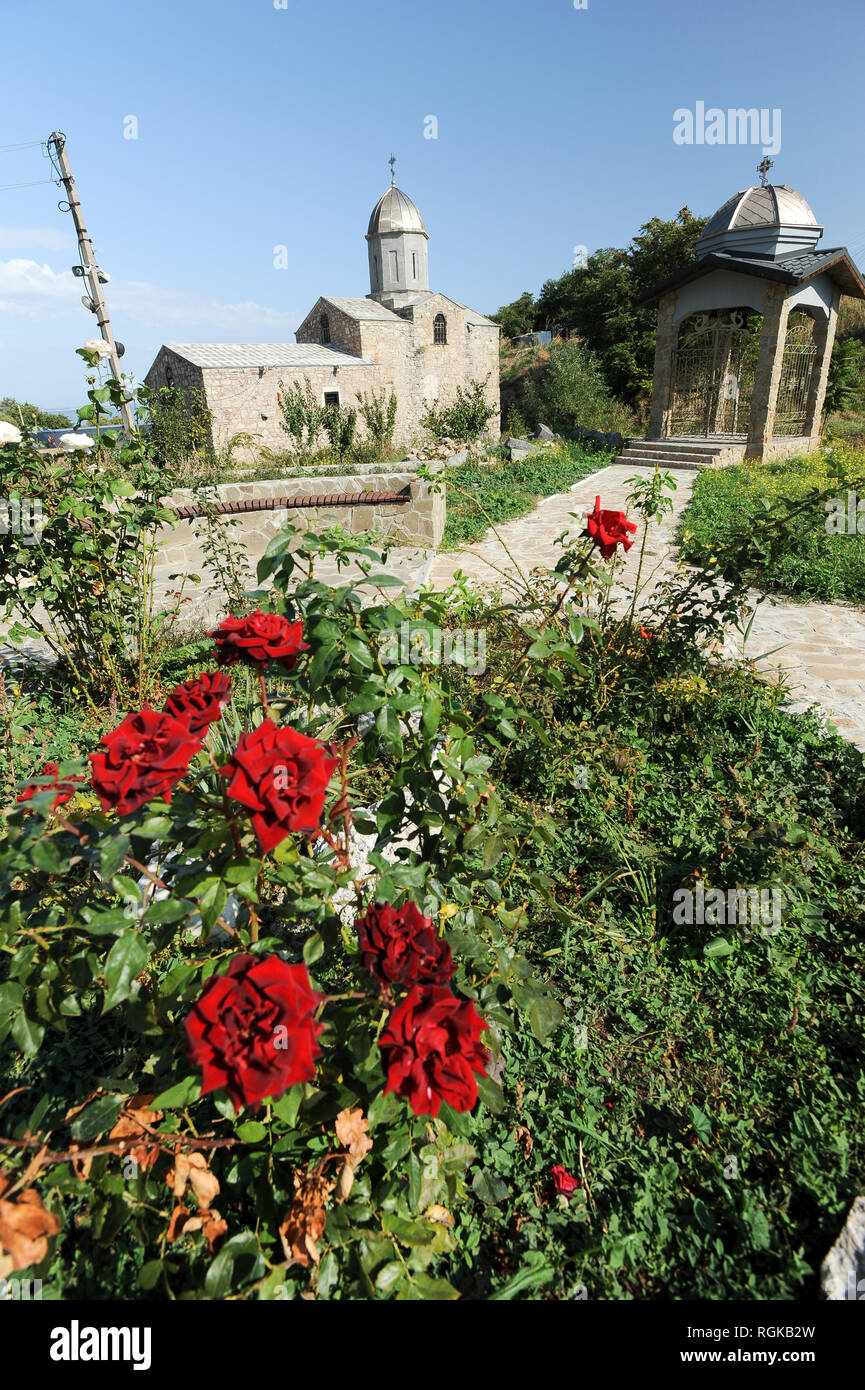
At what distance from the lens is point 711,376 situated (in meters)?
17.6

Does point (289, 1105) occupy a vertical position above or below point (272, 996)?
below

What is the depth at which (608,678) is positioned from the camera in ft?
13.2

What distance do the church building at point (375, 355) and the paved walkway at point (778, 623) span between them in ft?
52.5

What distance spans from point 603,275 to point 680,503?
24.3m

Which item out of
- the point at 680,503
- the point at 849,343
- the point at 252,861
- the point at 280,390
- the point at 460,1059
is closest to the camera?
the point at 460,1059

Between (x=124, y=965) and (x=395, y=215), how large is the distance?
129 feet

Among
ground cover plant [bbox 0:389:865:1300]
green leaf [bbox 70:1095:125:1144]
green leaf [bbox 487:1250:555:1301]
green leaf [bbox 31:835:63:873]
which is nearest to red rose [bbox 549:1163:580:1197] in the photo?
ground cover plant [bbox 0:389:865:1300]

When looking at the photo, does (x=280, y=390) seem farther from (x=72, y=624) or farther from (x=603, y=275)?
(x=72, y=624)

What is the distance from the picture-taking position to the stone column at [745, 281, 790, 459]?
1412 centimetres

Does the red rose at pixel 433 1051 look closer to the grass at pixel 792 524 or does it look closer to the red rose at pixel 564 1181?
the red rose at pixel 564 1181

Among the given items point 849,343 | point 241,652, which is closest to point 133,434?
point 241,652

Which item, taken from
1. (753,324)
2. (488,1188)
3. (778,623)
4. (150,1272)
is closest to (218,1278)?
(150,1272)

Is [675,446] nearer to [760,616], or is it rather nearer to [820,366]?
[820,366]

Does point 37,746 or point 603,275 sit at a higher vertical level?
point 603,275
